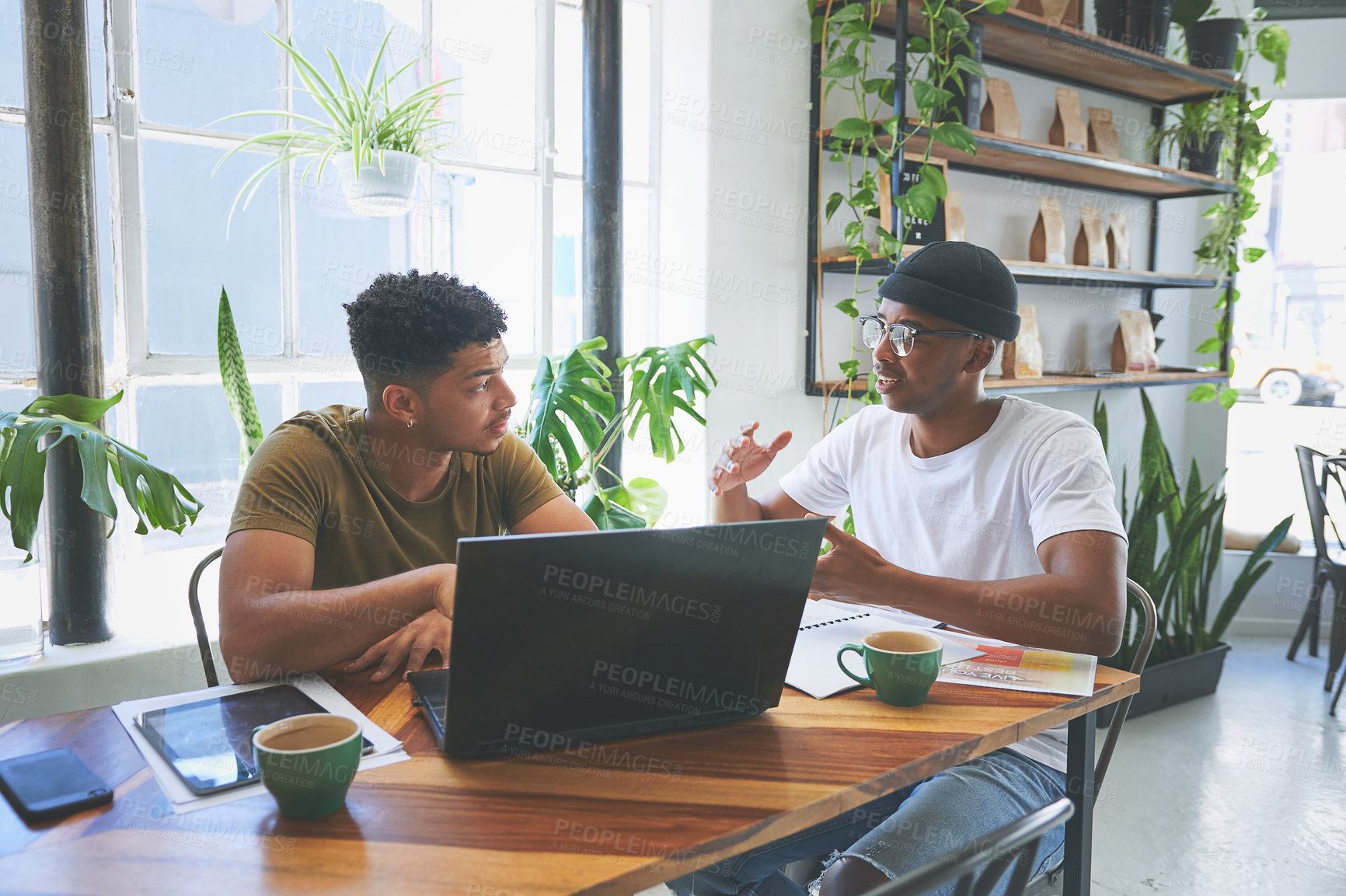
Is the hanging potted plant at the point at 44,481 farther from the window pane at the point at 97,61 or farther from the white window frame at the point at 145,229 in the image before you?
the window pane at the point at 97,61

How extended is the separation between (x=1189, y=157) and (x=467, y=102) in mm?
3010

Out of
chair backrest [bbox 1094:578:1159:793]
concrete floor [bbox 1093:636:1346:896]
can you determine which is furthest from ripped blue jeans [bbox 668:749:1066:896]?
concrete floor [bbox 1093:636:1346:896]

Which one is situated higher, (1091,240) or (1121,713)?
(1091,240)

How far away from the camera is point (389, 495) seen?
163 centimetres

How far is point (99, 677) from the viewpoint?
207cm

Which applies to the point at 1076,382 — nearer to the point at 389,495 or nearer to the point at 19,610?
the point at 389,495

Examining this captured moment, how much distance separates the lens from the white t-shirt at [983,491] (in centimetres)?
163

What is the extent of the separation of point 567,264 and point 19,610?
169 cm

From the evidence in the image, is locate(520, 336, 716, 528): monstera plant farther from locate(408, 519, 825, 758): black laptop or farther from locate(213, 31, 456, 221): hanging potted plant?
locate(408, 519, 825, 758): black laptop

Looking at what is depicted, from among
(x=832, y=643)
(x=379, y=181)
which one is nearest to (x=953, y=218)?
(x=379, y=181)

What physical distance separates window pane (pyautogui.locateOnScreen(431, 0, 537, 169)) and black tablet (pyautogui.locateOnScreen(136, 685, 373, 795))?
6.03 ft

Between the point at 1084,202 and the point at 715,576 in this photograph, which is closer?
the point at 715,576

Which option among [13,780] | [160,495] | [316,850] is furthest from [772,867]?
[160,495]

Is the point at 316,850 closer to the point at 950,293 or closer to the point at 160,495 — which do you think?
the point at 160,495
